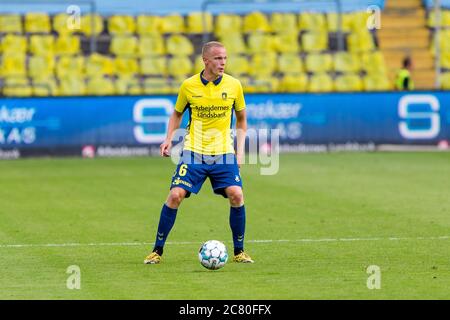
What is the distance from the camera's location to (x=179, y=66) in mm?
30938

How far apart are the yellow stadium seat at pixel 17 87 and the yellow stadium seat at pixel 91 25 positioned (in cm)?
234

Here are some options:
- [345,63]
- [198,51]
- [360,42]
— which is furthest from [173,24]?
[360,42]

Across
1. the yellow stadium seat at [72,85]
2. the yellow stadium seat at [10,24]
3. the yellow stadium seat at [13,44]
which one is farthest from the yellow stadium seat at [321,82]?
the yellow stadium seat at [10,24]

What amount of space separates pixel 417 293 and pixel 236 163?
8.60ft

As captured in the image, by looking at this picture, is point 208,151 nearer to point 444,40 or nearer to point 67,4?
point 67,4

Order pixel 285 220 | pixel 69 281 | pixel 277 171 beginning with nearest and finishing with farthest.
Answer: pixel 69 281, pixel 285 220, pixel 277 171

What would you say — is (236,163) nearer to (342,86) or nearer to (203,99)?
(203,99)

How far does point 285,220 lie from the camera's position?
50.1 feet

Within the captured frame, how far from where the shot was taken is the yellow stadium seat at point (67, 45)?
1204 inches

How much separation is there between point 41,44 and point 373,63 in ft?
28.7

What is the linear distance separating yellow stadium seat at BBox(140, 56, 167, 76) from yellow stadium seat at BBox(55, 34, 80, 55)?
1.74 m

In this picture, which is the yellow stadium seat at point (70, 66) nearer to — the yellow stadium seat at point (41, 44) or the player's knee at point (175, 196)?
the yellow stadium seat at point (41, 44)

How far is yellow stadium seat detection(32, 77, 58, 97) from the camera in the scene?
1135 inches
